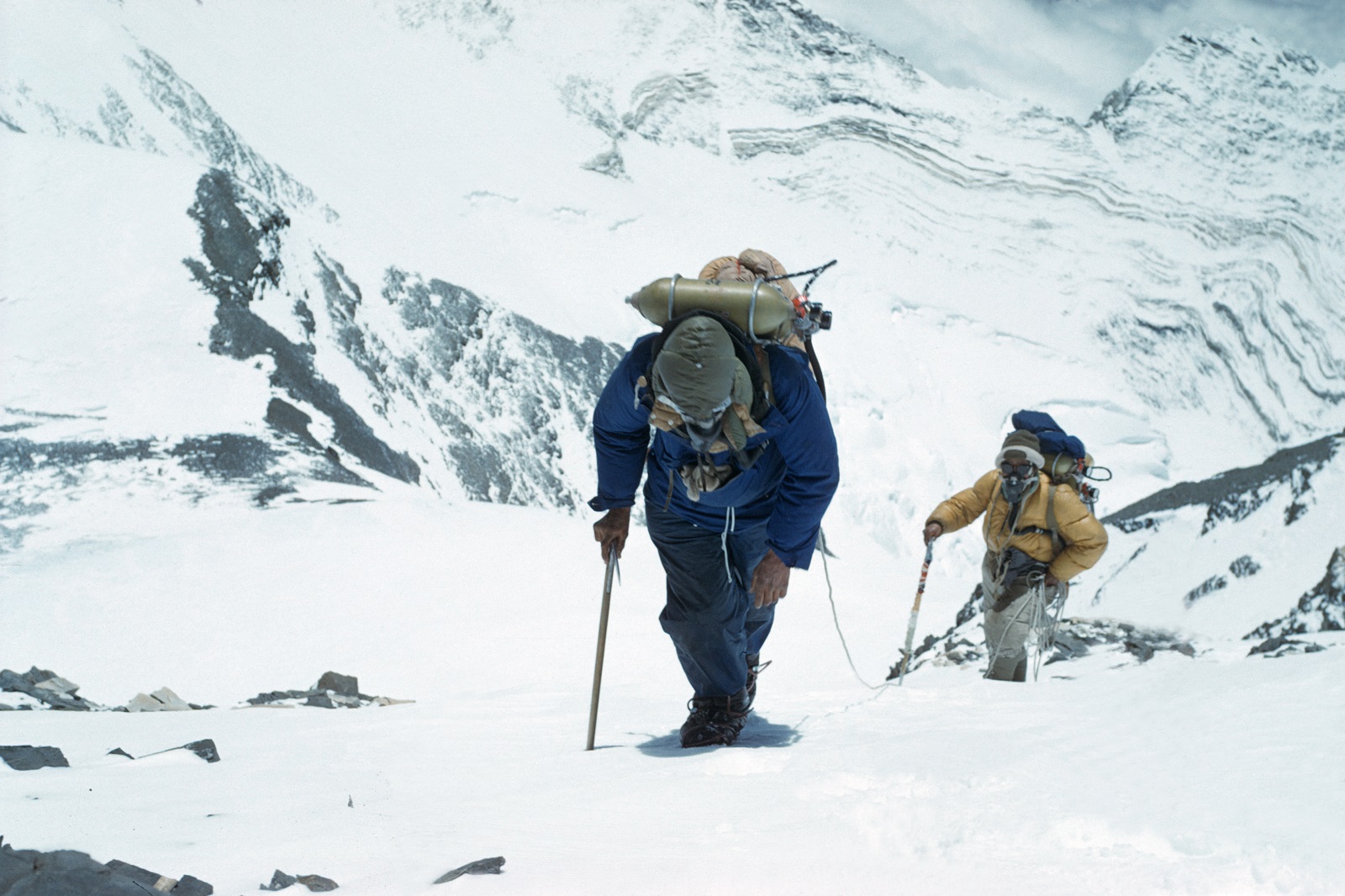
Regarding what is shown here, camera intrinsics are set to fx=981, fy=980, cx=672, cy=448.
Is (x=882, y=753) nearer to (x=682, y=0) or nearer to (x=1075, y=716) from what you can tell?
(x=1075, y=716)

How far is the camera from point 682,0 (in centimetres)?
5562

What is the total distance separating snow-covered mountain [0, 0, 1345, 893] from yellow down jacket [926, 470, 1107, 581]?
0.72 metres

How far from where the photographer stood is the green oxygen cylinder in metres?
3.15

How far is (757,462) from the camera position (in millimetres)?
3521

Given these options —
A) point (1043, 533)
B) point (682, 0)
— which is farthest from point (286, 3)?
point (1043, 533)

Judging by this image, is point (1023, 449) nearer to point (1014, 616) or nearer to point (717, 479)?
point (1014, 616)

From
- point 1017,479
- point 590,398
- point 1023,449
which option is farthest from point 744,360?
point 590,398

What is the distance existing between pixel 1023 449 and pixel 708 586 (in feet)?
8.12

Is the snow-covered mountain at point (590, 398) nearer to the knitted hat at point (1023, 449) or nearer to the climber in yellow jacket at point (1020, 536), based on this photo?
the climber in yellow jacket at point (1020, 536)

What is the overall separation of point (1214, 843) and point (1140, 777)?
2.00ft

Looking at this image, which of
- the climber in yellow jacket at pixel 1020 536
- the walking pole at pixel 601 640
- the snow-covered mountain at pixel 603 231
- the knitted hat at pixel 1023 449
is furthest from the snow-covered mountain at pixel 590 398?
the knitted hat at pixel 1023 449

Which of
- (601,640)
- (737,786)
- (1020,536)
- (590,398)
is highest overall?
(590,398)

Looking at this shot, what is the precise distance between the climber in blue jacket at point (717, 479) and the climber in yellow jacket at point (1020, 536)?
195 centimetres

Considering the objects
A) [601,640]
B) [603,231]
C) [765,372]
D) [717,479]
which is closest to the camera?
[765,372]
